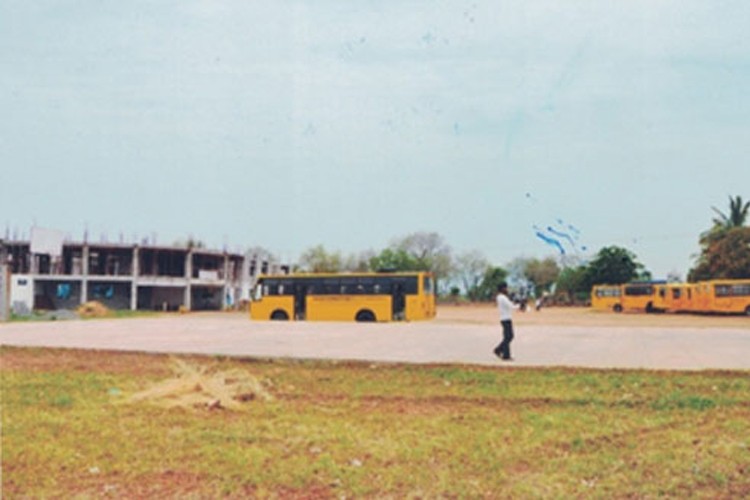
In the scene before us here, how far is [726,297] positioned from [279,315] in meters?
27.4

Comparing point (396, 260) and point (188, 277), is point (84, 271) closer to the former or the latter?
point (188, 277)

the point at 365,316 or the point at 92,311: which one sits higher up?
the point at 365,316

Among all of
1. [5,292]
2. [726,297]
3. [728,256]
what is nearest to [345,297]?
[5,292]

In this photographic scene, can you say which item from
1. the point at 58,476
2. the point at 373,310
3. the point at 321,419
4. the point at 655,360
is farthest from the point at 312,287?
the point at 58,476

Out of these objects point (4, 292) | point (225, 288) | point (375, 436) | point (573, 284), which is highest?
point (573, 284)

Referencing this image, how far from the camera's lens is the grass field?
17.0 feet

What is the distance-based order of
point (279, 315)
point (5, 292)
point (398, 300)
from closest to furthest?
point (5, 292), point (398, 300), point (279, 315)

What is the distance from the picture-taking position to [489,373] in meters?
11.7

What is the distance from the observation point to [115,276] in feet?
182

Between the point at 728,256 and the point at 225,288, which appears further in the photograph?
the point at 225,288

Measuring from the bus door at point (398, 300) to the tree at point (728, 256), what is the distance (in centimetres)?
2959

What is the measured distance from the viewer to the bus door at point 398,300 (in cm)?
3275

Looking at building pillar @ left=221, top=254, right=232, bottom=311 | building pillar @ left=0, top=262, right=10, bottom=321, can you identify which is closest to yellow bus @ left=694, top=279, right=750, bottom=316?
building pillar @ left=221, top=254, right=232, bottom=311

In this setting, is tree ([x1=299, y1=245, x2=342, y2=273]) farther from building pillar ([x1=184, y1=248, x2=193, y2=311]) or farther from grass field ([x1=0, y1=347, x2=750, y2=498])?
grass field ([x1=0, y1=347, x2=750, y2=498])
